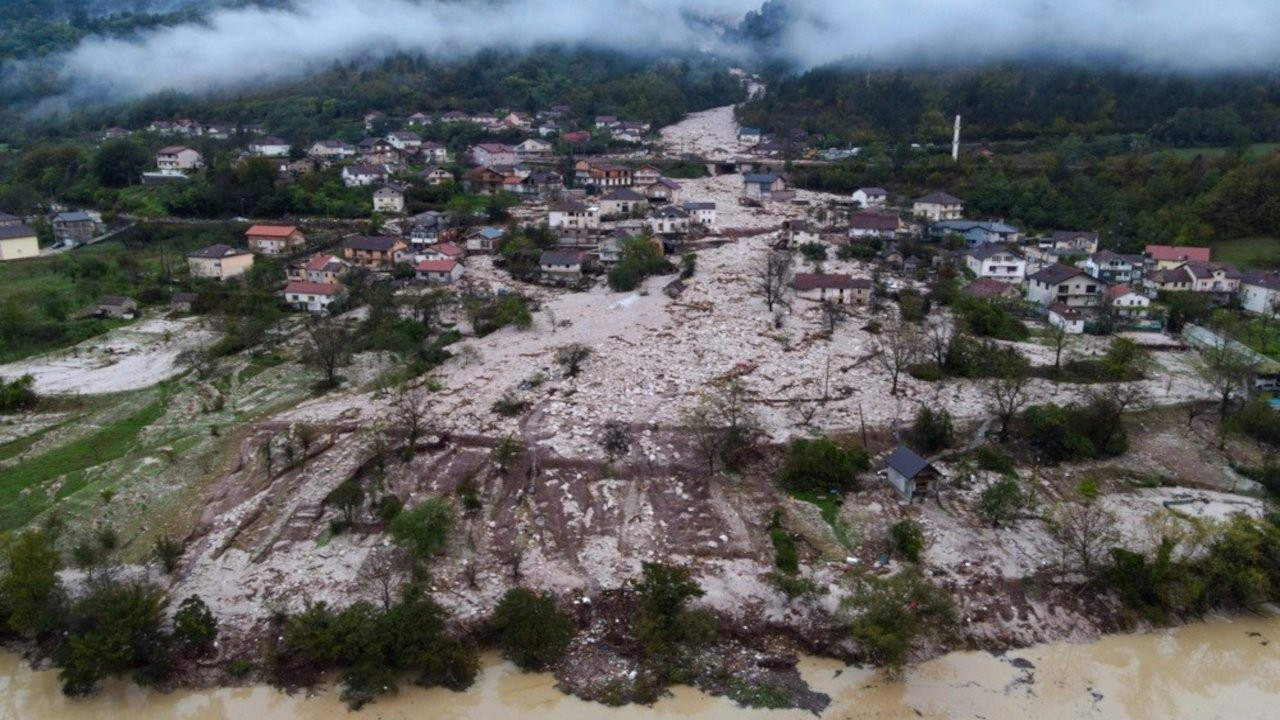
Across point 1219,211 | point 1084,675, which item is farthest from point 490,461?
point 1219,211

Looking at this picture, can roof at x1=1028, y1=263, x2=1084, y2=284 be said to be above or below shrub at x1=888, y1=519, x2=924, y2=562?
above

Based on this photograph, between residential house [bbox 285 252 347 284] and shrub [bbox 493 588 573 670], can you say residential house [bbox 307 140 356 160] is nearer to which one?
residential house [bbox 285 252 347 284]

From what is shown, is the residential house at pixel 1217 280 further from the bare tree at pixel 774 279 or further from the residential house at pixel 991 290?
the bare tree at pixel 774 279

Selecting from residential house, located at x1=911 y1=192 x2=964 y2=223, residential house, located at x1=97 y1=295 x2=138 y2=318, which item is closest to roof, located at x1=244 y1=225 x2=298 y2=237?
residential house, located at x1=97 y1=295 x2=138 y2=318

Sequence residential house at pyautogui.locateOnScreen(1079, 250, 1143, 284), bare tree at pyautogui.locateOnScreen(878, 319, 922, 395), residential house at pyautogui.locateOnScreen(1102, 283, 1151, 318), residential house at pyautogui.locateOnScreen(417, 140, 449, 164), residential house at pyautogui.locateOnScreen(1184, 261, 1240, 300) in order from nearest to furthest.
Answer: bare tree at pyautogui.locateOnScreen(878, 319, 922, 395) < residential house at pyautogui.locateOnScreen(1102, 283, 1151, 318) < residential house at pyautogui.locateOnScreen(1184, 261, 1240, 300) < residential house at pyautogui.locateOnScreen(1079, 250, 1143, 284) < residential house at pyautogui.locateOnScreen(417, 140, 449, 164)

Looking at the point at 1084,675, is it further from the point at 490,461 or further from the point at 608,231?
the point at 608,231

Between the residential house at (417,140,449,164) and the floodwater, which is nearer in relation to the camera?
the floodwater

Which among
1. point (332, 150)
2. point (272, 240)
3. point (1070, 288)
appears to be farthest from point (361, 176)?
point (1070, 288)
